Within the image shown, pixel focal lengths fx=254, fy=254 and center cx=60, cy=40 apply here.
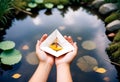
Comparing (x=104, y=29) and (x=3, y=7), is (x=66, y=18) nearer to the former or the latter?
(x=104, y=29)

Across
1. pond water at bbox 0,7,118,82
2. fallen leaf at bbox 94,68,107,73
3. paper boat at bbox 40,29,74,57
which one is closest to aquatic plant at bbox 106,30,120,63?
pond water at bbox 0,7,118,82

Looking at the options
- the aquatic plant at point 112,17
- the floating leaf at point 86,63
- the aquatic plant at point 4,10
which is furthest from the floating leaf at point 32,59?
the aquatic plant at point 112,17

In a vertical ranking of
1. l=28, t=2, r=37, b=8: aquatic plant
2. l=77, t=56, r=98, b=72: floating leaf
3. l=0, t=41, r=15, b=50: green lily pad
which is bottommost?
l=77, t=56, r=98, b=72: floating leaf

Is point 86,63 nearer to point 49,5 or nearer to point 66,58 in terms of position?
point 66,58

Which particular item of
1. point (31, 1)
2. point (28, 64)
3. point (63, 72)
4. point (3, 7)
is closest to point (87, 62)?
point (28, 64)

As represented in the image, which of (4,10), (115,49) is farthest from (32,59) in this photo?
(115,49)

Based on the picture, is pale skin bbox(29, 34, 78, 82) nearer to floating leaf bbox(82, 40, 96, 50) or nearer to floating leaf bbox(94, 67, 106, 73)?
floating leaf bbox(94, 67, 106, 73)
